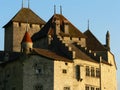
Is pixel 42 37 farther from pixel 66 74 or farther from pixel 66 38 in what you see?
pixel 66 74

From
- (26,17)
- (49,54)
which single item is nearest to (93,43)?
(26,17)

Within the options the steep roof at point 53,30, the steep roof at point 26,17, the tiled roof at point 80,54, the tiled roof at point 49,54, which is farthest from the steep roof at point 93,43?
the tiled roof at point 49,54

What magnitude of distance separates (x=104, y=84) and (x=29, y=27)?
72.8 ft

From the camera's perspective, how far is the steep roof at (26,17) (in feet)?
419

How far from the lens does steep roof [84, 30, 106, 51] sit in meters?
120

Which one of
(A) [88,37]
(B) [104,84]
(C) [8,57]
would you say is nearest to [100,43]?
(A) [88,37]

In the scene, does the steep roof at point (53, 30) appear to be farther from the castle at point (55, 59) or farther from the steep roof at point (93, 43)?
the steep roof at point (93, 43)

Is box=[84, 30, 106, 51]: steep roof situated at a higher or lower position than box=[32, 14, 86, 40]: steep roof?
lower

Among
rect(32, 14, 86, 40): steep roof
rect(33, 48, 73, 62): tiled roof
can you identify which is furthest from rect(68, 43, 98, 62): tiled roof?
rect(33, 48, 73, 62): tiled roof

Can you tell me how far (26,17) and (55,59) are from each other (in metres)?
27.4

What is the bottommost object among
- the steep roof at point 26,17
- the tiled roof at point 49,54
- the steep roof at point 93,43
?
the tiled roof at point 49,54

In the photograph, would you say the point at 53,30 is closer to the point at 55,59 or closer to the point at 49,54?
the point at 49,54

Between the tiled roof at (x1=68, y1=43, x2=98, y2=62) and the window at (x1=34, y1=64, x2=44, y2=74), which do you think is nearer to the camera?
the window at (x1=34, y1=64, x2=44, y2=74)

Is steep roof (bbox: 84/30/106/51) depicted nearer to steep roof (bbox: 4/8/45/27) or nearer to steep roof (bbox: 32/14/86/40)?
steep roof (bbox: 32/14/86/40)
